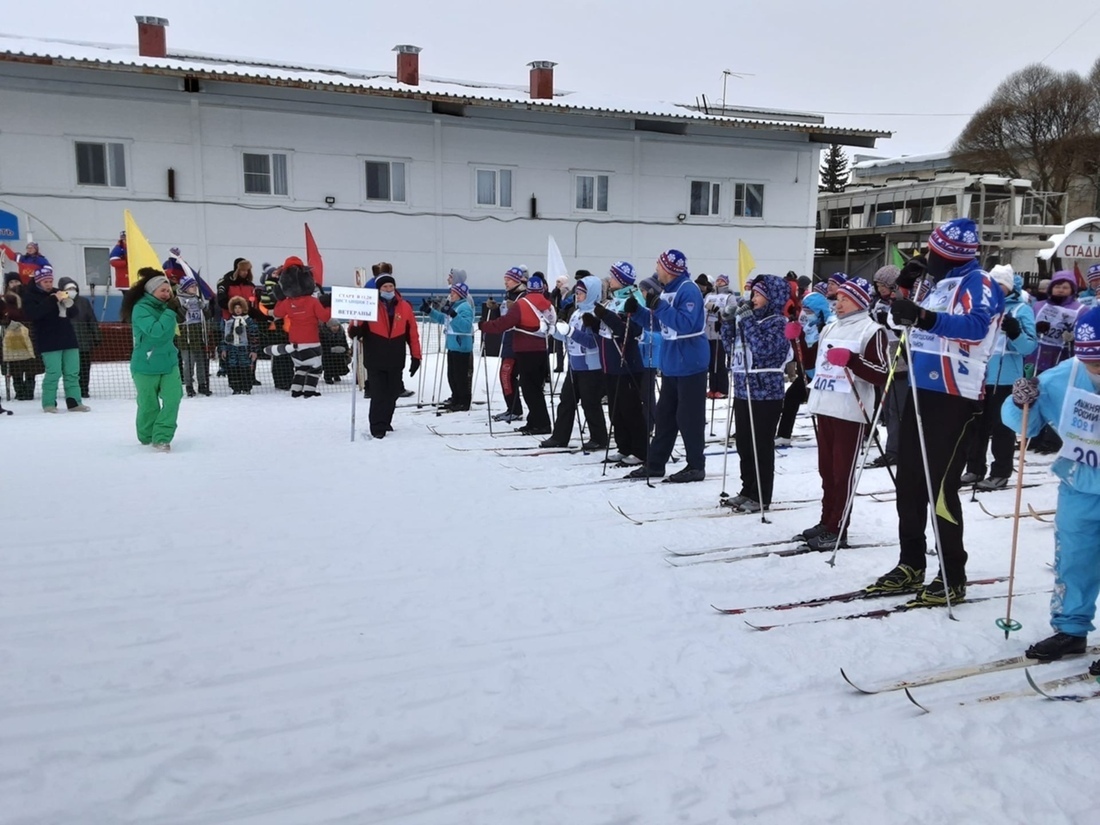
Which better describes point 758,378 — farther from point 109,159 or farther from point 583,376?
point 109,159

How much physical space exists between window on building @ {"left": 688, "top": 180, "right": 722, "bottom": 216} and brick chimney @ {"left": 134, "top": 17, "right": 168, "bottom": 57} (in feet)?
46.0

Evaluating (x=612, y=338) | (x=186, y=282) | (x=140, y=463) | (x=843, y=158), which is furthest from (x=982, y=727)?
(x=843, y=158)

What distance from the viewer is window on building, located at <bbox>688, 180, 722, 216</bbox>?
77.9ft

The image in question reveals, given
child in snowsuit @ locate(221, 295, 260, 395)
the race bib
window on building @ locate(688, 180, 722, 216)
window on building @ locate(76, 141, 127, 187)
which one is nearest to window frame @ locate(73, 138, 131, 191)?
window on building @ locate(76, 141, 127, 187)

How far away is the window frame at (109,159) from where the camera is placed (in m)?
18.5

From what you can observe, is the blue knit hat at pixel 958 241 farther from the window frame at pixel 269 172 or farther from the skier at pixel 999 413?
the window frame at pixel 269 172

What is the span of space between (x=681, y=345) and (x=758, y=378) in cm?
90

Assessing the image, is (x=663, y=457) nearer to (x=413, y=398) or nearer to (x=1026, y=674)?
(x=1026, y=674)

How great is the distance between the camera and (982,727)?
327 cm

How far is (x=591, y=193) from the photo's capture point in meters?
22.9

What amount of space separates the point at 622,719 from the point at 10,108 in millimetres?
20071

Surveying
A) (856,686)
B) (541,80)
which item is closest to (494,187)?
(541,80)

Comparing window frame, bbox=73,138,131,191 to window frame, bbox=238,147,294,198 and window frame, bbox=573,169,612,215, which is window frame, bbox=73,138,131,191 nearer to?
window frame, bbox=238,147,294,198

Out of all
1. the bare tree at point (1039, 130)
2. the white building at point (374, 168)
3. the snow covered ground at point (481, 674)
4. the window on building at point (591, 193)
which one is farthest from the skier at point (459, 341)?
the bare tree at point (1039, 130)
